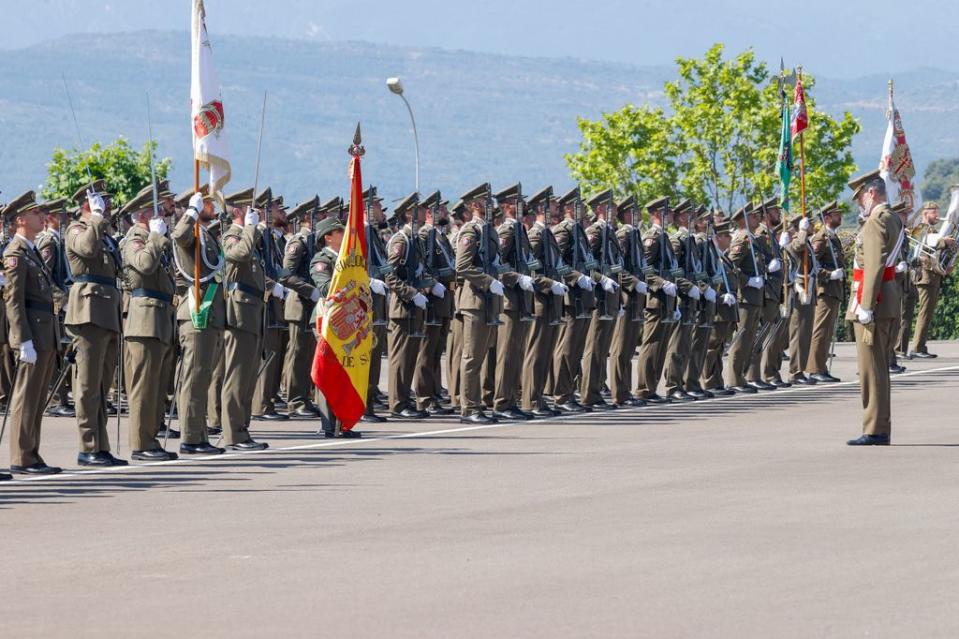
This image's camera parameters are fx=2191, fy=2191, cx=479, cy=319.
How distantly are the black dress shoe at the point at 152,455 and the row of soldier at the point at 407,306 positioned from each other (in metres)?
0.02

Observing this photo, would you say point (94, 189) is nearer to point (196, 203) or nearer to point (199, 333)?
point (196, 203)

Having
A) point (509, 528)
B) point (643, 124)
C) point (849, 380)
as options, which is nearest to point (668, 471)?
point (509, 528)

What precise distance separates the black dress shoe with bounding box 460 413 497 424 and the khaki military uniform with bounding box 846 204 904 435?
437 centimetres

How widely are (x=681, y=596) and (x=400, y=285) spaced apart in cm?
1213

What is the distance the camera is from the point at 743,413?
68.8 feet

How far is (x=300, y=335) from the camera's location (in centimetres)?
2138

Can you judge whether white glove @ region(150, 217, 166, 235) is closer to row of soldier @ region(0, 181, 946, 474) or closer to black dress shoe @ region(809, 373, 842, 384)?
row of soldier @ region(0, 181, 946, 474)

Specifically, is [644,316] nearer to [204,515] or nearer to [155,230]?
[155,230]

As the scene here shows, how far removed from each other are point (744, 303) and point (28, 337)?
1174 centimetres

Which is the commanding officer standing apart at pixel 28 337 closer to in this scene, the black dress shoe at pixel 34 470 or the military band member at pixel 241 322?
the black dress shoe at pixel 34 470

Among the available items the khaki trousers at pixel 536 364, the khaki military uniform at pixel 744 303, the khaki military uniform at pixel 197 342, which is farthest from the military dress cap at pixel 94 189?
the khaki military uniform at pixel 744 303

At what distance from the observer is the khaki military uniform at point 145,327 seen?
628 inches

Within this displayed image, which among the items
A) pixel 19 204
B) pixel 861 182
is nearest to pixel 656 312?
pixel 861 182

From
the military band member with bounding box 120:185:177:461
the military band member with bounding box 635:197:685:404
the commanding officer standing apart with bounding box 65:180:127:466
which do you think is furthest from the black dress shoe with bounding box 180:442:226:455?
the military band member with bounding box 635:197:685:404
